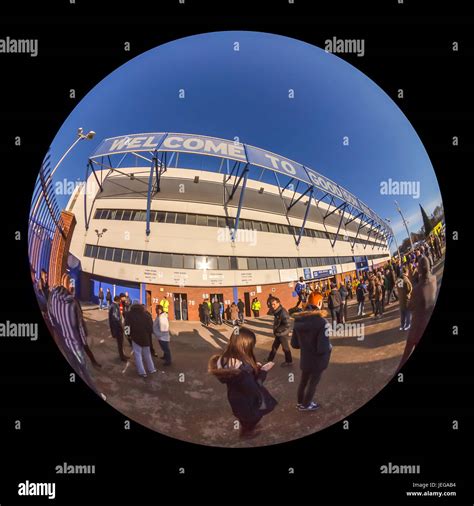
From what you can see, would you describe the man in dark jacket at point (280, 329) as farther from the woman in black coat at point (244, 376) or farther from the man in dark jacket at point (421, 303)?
the man in dark jacket at point (421, 303)

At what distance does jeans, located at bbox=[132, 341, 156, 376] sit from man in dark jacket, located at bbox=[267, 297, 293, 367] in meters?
1.88

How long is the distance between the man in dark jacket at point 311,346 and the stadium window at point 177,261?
190 cm

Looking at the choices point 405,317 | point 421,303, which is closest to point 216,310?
point 405,317

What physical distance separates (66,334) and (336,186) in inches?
220

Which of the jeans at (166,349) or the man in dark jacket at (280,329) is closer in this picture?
the man in dark jacket at (280,329)

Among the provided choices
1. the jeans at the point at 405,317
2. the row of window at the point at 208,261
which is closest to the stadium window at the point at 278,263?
the row of window at the point at 208,261

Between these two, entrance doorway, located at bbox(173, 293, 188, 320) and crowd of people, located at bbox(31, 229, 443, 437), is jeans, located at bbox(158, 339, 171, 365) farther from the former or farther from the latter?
entrance doorway, located at bbox(173, 293, 188, 320)

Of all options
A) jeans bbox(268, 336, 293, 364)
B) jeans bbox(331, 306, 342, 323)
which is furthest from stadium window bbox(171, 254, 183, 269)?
jeans bbox(331, 306, 342, 323)

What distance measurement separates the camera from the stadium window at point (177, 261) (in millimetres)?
5887

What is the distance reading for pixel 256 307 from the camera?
19.7 feet

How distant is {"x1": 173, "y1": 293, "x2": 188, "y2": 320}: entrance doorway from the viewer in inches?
234

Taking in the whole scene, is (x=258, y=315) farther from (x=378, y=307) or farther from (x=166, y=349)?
(x=378, y=307)

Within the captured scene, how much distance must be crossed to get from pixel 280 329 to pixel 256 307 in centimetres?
53

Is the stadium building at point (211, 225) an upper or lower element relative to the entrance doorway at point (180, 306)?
upper
